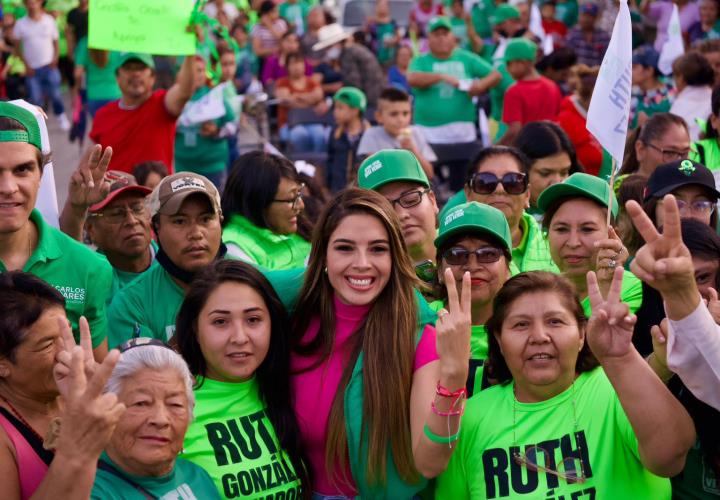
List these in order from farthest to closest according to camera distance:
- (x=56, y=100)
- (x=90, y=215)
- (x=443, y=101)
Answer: (x=56, y=100), (x=443, y=101), (x=90, y=215)

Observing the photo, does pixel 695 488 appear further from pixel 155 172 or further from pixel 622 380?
pixel 155 172

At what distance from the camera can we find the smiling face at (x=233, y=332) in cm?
443

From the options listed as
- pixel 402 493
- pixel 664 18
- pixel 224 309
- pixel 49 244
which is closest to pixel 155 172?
pixel 49 244

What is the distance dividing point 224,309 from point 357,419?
0.67 m

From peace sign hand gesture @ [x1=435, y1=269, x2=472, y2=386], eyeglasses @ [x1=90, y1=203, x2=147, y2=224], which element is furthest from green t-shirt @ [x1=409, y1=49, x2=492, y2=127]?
peace sign hand gesture @ [x1=435, y1=269, x2=472, y2=386]

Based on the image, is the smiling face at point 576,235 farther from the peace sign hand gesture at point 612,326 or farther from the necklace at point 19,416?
the necklace at point 19,416

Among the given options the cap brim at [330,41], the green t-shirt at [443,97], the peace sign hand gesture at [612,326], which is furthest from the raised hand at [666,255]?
the cap brim at [330,41]

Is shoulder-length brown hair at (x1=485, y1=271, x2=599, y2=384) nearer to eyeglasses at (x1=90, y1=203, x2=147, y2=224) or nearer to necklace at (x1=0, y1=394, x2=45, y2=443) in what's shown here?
necklace at (x1=0, y1=394, x2=45, y2=443)

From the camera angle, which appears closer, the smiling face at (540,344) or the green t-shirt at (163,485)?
the green t-shirt at (163,485)

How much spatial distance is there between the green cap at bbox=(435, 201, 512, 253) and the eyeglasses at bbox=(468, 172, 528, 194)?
98 cm

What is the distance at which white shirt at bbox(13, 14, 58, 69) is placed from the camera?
1844cm

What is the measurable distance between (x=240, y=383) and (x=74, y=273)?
3.08ft

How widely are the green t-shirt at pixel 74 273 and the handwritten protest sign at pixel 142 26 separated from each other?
227cm

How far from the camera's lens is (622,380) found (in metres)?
3.83
